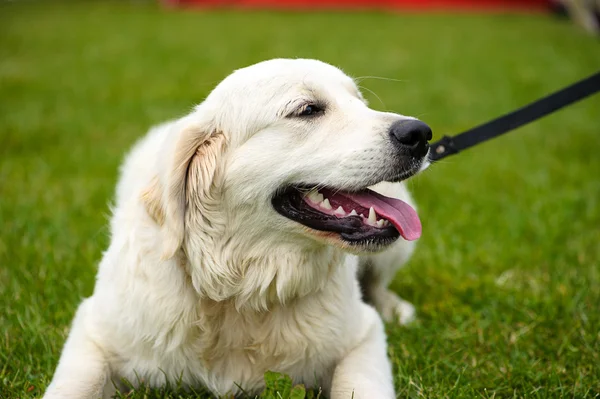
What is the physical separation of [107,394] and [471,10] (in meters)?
24.2

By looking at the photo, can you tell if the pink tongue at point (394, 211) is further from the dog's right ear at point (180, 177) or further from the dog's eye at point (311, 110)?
the dog's right ear at point (180, 177)

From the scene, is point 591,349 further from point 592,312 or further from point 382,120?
point 382,120

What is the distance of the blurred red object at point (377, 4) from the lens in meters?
24.3

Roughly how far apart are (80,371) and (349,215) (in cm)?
123

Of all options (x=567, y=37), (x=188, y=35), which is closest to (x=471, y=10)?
(x=567, y=37)

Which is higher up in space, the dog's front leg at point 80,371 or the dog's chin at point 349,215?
the dog's chin at point 349,215

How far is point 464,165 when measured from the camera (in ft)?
21.5

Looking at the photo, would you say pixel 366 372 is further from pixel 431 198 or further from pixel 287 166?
pixel 431 198

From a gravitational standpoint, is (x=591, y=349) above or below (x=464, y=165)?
above

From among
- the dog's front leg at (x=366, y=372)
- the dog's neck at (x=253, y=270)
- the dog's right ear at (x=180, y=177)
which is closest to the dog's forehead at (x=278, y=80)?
the dog's right ear at (x=180, y=177)

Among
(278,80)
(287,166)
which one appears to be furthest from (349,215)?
(278,80)

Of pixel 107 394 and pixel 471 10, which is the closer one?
pixel 107 394

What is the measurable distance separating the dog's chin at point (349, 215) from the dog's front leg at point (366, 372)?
500 mm

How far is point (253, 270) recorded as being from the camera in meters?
2.68
